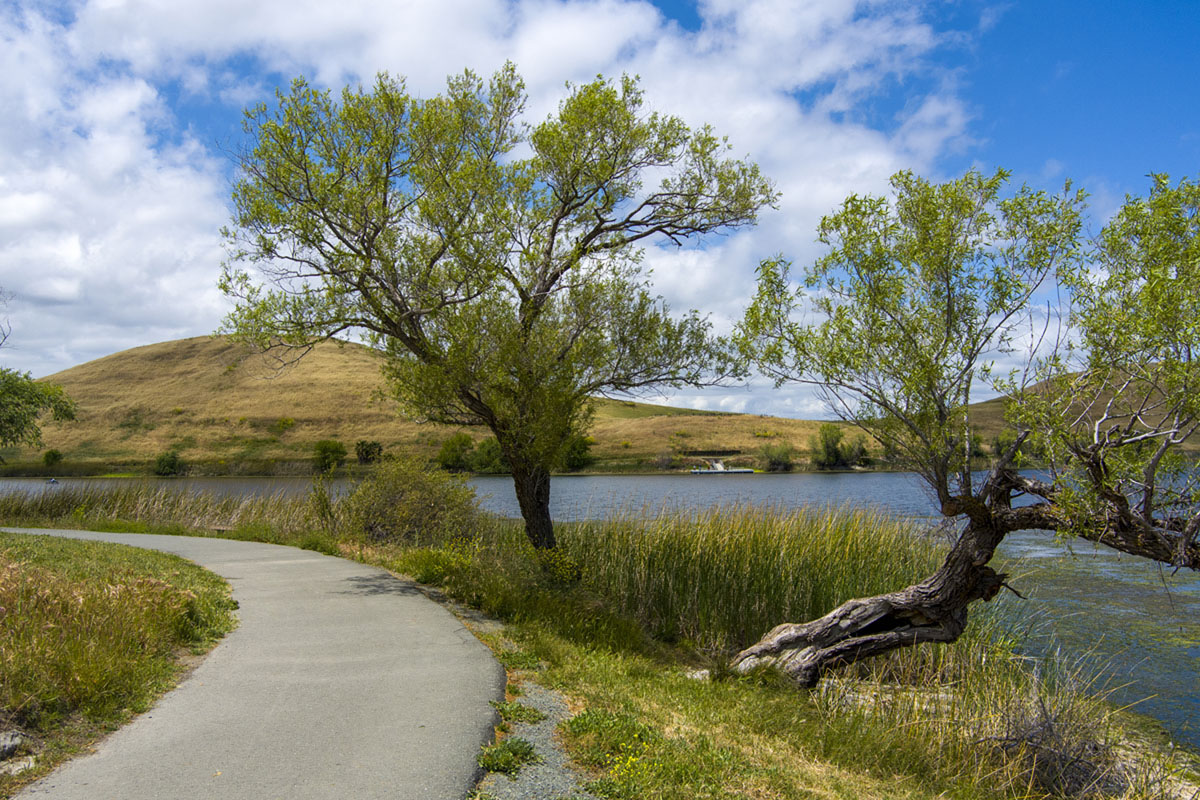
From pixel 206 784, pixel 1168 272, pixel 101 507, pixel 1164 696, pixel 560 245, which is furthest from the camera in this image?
pixel 101 507

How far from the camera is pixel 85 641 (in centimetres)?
600

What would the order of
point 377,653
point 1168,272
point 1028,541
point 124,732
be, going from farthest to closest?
point 1028,541
point 377,653
point 1168,272
point 124,732

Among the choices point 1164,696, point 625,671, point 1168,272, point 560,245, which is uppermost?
point 560,245

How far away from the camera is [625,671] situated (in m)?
7.96

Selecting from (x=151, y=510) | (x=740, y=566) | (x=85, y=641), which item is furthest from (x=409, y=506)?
(x=85, y=641)

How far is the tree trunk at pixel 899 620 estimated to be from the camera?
849cm

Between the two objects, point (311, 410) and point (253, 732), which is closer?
point (253, 732)

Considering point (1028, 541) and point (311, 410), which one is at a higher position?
point (311, 410)

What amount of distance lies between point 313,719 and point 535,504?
361 inches

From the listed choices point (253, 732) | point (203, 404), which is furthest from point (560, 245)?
point (203, 404)

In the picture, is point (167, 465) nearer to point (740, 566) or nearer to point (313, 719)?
point (740, 566)

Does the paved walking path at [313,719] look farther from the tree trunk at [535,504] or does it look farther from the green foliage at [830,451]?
the green foliage at [830,451]

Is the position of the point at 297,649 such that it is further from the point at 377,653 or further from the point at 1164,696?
the point at 1164,696

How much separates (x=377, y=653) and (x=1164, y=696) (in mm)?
11700
